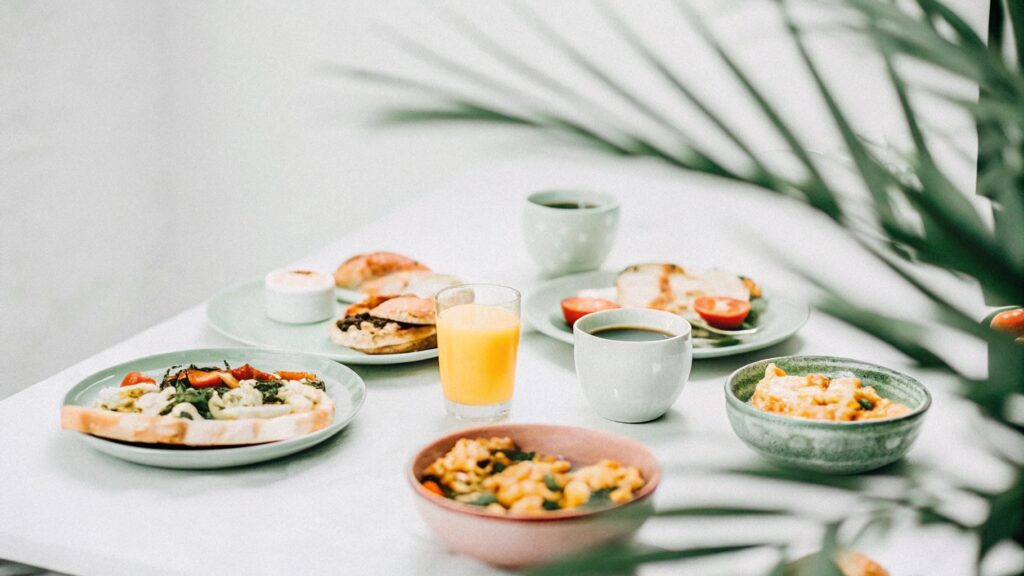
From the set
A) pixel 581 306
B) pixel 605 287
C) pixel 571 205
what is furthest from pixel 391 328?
pixel 571 205

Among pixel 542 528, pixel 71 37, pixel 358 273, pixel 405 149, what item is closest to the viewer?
pixel 542 528

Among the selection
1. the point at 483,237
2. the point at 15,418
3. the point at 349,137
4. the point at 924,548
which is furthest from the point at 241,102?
the point at 924,548

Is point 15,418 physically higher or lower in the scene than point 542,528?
lower

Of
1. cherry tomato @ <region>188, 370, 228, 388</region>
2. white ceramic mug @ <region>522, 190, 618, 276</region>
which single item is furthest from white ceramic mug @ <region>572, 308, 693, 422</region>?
white ceramic mug @ <region>522, 190, 618, 276</region>

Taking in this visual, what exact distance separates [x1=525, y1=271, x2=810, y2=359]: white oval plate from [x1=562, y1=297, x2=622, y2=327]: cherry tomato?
24mm

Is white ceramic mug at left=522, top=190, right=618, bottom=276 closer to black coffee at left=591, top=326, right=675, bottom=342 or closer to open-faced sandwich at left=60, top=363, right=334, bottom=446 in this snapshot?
black coffee at left=591, top=326, right=675, bottom=342

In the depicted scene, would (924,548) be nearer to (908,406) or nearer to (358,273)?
A: (908,406)

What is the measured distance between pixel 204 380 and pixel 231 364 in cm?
13

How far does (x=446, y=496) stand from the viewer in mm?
940

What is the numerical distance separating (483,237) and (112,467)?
1.07m

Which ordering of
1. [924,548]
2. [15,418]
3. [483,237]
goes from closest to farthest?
[924,548] → [15,418] → [483,237]

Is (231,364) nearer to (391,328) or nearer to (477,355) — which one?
(391,328)

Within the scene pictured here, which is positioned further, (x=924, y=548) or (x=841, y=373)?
(x=841, y=373)

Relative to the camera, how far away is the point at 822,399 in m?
1.10
